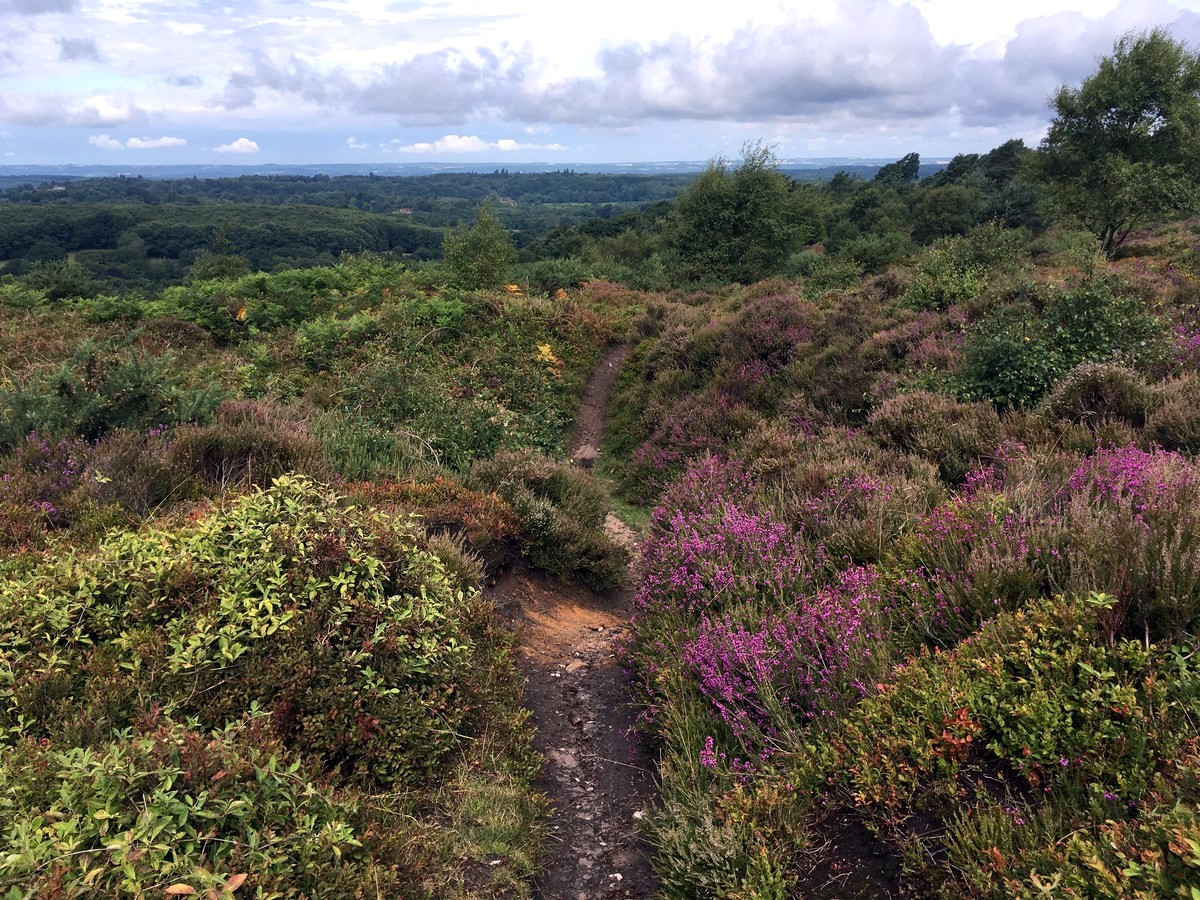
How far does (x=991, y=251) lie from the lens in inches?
571

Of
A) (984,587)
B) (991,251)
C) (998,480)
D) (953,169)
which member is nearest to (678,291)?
(991,251)

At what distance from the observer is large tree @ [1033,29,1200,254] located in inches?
902

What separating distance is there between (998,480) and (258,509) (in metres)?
5.63

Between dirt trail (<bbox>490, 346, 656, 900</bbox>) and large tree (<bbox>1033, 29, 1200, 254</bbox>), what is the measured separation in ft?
88.8

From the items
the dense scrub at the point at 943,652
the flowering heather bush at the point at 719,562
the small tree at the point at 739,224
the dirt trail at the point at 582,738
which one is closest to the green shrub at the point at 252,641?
the dirt trail at the point at 582,738

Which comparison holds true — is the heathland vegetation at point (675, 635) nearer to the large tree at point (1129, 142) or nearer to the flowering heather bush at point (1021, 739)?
the flowering heather bush at point (1021, 739)

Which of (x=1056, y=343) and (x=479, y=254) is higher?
(x=479, y=254)

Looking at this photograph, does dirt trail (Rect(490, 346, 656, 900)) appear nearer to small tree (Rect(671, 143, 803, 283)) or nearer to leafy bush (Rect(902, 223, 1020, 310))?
leafy bush (Rect(902, 223, 1020, 310))

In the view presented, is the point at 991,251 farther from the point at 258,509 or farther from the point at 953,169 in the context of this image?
the point at 953,169

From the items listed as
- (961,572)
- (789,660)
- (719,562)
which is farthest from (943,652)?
(719,562)

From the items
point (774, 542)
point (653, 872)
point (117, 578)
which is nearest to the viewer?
point (653, 872)

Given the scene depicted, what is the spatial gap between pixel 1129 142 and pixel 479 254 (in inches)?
972

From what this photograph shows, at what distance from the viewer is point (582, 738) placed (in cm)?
442

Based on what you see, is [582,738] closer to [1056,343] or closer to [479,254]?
[1056,343]
